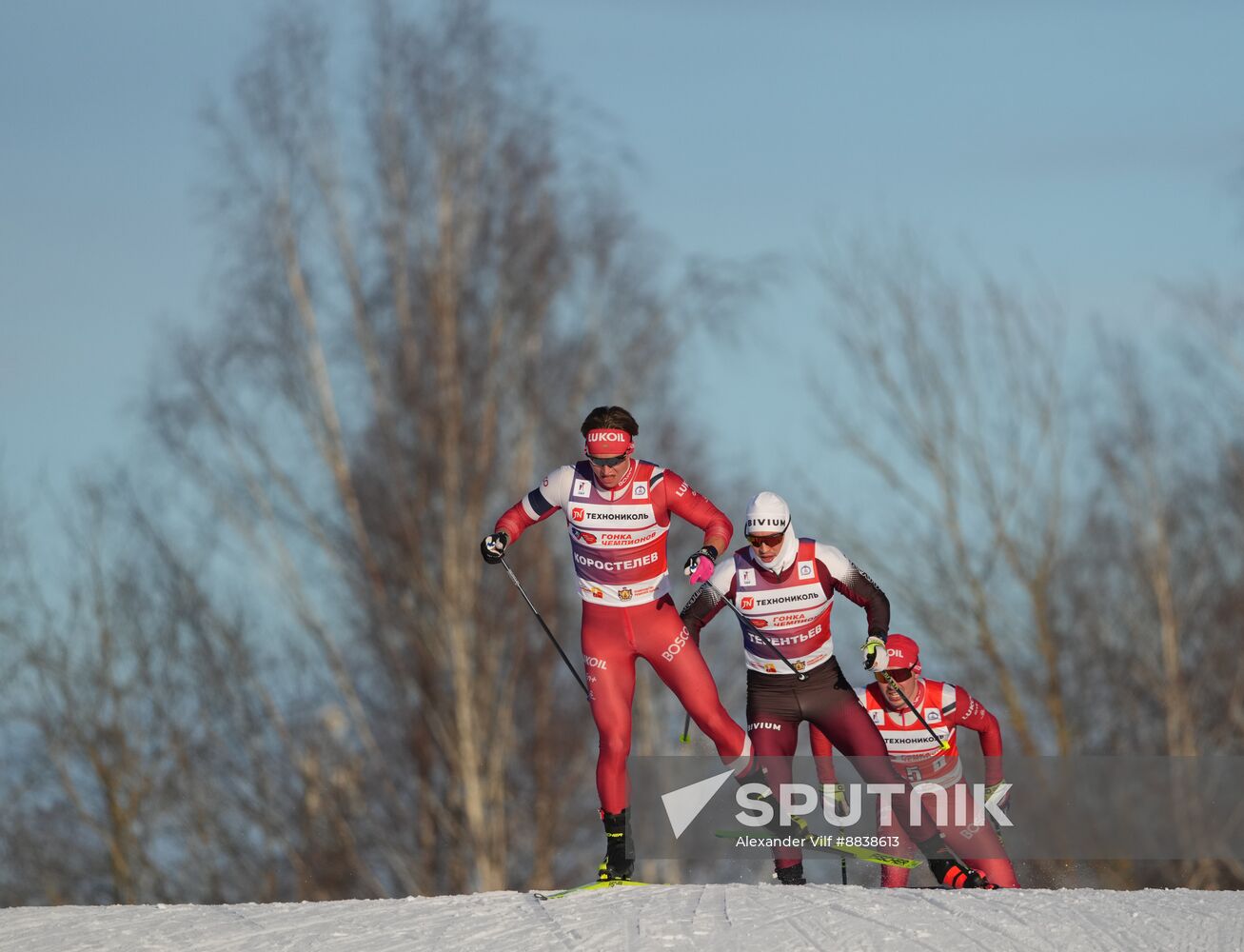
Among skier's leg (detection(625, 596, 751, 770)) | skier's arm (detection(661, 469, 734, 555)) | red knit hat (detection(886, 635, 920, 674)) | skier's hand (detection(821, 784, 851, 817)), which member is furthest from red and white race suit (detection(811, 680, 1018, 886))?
skier's arm (detection(661, 469, 734, 555))

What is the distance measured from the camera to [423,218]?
61.9ft

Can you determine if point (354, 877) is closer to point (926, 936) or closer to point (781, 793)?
point (781, 793)

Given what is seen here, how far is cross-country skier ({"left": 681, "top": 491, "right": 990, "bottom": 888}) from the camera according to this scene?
363 inches

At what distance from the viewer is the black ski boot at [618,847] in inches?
353

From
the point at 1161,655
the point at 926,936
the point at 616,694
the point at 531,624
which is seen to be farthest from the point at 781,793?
the point at 1161,655

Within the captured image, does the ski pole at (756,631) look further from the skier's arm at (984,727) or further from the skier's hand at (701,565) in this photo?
the skier's arm at (984,727)

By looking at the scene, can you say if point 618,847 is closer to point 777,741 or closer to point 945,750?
point 777,741

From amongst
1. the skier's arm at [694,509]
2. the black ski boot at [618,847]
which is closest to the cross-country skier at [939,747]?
the skier's arm at [694,509]

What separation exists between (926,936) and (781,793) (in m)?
1.78

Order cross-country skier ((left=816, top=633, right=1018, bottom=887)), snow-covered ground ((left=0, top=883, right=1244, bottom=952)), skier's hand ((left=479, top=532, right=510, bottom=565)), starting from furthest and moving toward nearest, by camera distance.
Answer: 1. cross-country skier ((left=816, top=633, right=1018, bottom=887))
2. skier's hand ((left=479, top=532, right=510, bottom=565))
3. snow-covered ground ((left=0, top=883, right=1244, bottom=952))

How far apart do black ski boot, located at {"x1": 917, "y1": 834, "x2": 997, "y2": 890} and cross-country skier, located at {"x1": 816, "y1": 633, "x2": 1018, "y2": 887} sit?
0.12 m

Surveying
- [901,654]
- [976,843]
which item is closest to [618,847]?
[901,654]

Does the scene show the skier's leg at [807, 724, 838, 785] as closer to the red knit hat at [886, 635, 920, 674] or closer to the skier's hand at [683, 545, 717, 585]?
the red knit hat at [886, 635, 920, 674]

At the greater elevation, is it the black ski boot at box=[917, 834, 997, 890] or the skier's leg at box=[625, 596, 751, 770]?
the skier's leg at box=[625, 596, 751, 770]
